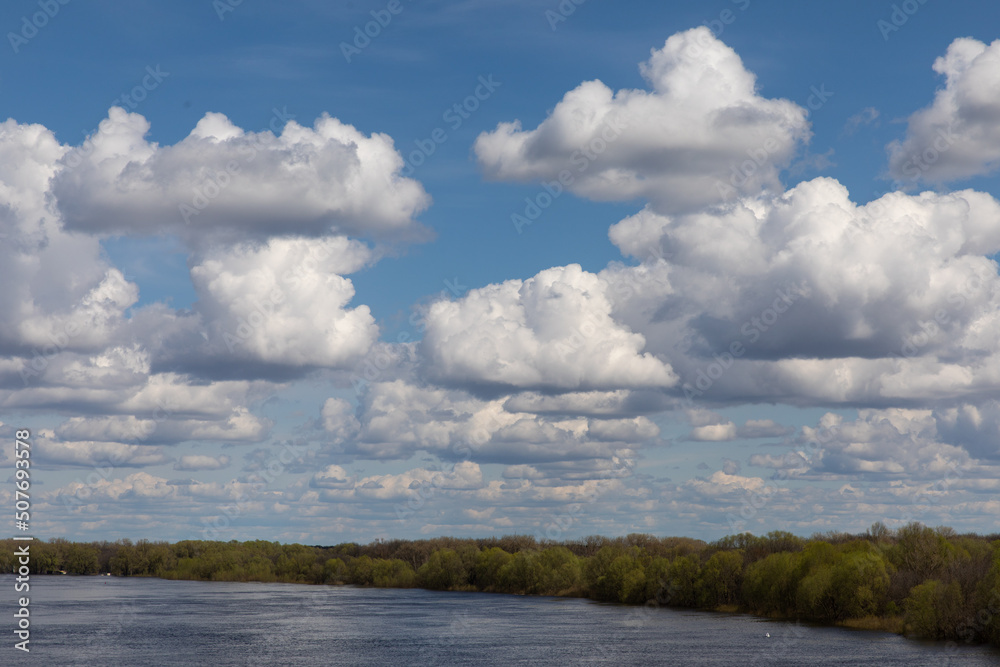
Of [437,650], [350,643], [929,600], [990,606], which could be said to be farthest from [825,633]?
[350,643]

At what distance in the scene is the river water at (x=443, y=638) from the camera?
93250 millimetres

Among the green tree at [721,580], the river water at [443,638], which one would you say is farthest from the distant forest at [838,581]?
the river water at [443,638]

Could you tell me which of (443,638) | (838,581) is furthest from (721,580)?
(443,638)

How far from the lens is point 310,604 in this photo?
179 metres

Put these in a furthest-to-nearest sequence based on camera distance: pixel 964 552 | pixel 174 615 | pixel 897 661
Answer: pixel 174 615 → pixel 964 552 → pixel 897 661

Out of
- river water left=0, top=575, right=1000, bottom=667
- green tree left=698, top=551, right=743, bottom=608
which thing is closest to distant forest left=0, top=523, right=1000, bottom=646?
green tree left=698, top=551, right=743, bottom=608

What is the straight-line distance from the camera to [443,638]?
115 meters

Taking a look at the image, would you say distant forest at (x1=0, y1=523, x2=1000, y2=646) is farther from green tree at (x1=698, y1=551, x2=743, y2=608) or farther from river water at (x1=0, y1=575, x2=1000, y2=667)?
river water at (x1=0, y1=575, x2=1000, y2=667)

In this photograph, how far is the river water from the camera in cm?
9325

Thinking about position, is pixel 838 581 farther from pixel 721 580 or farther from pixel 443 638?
pixel 443 638

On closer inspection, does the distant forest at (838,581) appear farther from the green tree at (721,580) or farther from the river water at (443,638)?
the river water at (443,638)

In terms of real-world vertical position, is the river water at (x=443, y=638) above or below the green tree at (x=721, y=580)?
below

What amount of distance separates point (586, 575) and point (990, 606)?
10160 cm

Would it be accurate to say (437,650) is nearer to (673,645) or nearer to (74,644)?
(673,645)
